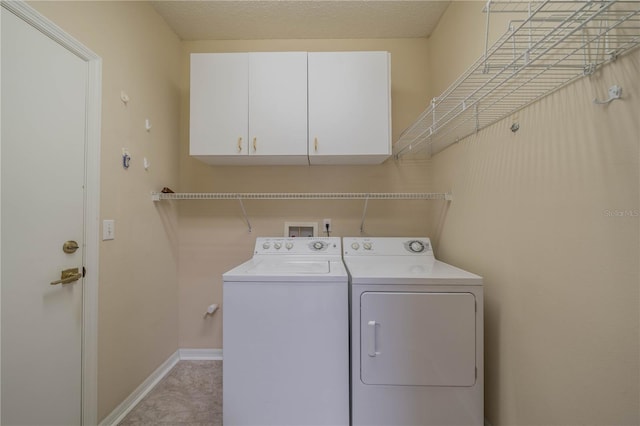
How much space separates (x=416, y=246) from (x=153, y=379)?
87.3 inches

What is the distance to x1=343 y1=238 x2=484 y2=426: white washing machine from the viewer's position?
1206 mm

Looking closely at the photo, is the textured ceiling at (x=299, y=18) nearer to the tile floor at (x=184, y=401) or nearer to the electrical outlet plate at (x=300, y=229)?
the electrical outlet plate at (x=300, y=229)

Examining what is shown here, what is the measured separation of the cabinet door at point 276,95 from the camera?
173 centimetres

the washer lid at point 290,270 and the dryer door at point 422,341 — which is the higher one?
the washer lid at point 290,270

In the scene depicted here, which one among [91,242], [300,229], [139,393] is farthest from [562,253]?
[139,393]

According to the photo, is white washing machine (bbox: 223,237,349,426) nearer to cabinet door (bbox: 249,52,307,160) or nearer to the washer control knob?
the washer control knob

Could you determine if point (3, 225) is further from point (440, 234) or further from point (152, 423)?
point (440, 234)

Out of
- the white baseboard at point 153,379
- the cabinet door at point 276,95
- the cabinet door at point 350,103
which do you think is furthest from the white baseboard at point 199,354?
the cabinet door at point 350,103

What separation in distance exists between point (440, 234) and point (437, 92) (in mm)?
1178

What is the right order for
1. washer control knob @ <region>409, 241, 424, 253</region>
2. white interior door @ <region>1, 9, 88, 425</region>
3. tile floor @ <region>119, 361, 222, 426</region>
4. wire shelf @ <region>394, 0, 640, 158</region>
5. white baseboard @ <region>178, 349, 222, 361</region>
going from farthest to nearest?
white baseboard @ <region>178, 349, 222, 361</region>
washer control knob @ <region>409, 241, 424, 253</region>
tile floor @ <region>119, 361, 222, 426</region>
white interior door @ <region>1, 9, 88, 425</region>
wire shelf @ <region>394, 0, 640, 158</region>

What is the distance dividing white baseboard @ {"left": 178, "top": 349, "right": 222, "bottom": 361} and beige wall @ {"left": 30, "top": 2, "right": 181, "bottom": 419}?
0.11m

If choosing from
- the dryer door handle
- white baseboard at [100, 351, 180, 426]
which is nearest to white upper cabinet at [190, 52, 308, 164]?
the dryer door handle

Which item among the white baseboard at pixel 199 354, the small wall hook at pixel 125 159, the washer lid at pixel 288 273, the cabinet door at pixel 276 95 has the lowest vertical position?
the white baseboard at pixel 199 354

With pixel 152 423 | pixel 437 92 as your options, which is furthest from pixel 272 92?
pixel 152 423
